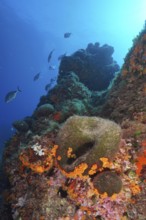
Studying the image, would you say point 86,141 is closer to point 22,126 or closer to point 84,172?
point 84,172

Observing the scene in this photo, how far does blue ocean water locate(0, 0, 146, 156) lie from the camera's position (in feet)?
225

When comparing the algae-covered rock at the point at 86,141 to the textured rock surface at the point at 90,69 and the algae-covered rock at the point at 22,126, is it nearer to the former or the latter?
the algae-covered rock at the point at 22,126

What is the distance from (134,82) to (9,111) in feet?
355

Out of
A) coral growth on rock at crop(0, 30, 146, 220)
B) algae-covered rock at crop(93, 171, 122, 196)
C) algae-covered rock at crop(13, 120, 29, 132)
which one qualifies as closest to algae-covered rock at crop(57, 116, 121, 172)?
coral growth on rock at crop(0, 30, 146, 220)

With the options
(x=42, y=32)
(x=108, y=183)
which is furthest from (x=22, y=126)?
(x=42, y=32)

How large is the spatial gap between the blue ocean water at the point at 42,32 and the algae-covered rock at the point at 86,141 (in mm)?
38152

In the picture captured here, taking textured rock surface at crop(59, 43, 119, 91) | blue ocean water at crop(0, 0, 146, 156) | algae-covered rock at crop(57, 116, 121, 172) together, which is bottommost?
algae-covered rock at crop(57, 116, 121, 172)

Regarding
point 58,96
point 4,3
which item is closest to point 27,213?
point 58,96

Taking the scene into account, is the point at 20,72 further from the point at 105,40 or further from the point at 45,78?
the point at 105,40

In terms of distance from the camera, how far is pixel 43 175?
4207 mm

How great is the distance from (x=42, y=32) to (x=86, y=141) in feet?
265

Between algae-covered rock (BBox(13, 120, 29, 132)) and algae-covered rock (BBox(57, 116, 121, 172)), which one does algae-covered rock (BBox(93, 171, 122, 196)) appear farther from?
algae-covered rock (BBox(13, 120, 29, 132))

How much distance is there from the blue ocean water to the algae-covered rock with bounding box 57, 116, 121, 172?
38.2 meters

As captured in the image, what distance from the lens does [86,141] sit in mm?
3770
